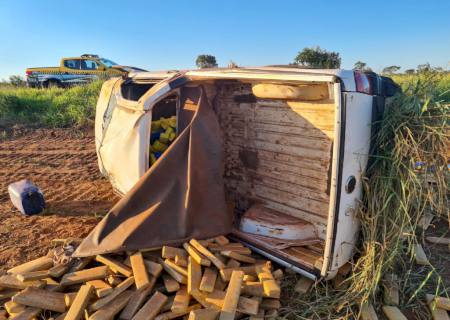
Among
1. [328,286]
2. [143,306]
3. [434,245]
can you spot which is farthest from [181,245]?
[434,245]

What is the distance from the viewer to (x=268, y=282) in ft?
9.42

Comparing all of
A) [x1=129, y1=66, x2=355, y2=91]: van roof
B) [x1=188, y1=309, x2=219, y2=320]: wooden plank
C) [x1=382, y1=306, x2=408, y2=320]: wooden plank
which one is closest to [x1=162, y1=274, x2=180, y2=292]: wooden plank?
[x1=188, y1=309, x2=219, y2=320]: wooden plank

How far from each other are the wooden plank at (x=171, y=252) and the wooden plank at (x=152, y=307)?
366mm

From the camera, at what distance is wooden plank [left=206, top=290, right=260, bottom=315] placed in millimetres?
2684

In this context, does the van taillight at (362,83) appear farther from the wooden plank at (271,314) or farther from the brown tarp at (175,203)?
the wooden plank at (271,314)

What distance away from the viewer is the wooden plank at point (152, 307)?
2586 mm

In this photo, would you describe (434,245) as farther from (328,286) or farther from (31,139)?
(31,139)

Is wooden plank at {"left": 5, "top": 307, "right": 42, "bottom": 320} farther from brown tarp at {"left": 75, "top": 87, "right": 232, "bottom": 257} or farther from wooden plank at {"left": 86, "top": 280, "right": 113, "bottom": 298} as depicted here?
brown tarp at {"left": 75, "top": 87, "right": 232, "bottom": 257}

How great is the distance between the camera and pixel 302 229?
3545 mm

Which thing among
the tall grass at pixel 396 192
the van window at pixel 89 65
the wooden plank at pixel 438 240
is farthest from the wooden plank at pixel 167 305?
the van window at pixel 89 65

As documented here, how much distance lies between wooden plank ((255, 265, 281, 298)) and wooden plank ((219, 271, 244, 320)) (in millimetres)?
197

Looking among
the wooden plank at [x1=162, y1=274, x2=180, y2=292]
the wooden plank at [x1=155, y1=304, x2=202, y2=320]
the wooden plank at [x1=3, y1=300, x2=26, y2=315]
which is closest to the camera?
the wooden plank at [x1=155, y1=304, x2=202, y2=320]

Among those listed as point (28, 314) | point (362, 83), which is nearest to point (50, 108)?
point (28, 314)

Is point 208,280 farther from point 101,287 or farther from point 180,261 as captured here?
point 101,287
